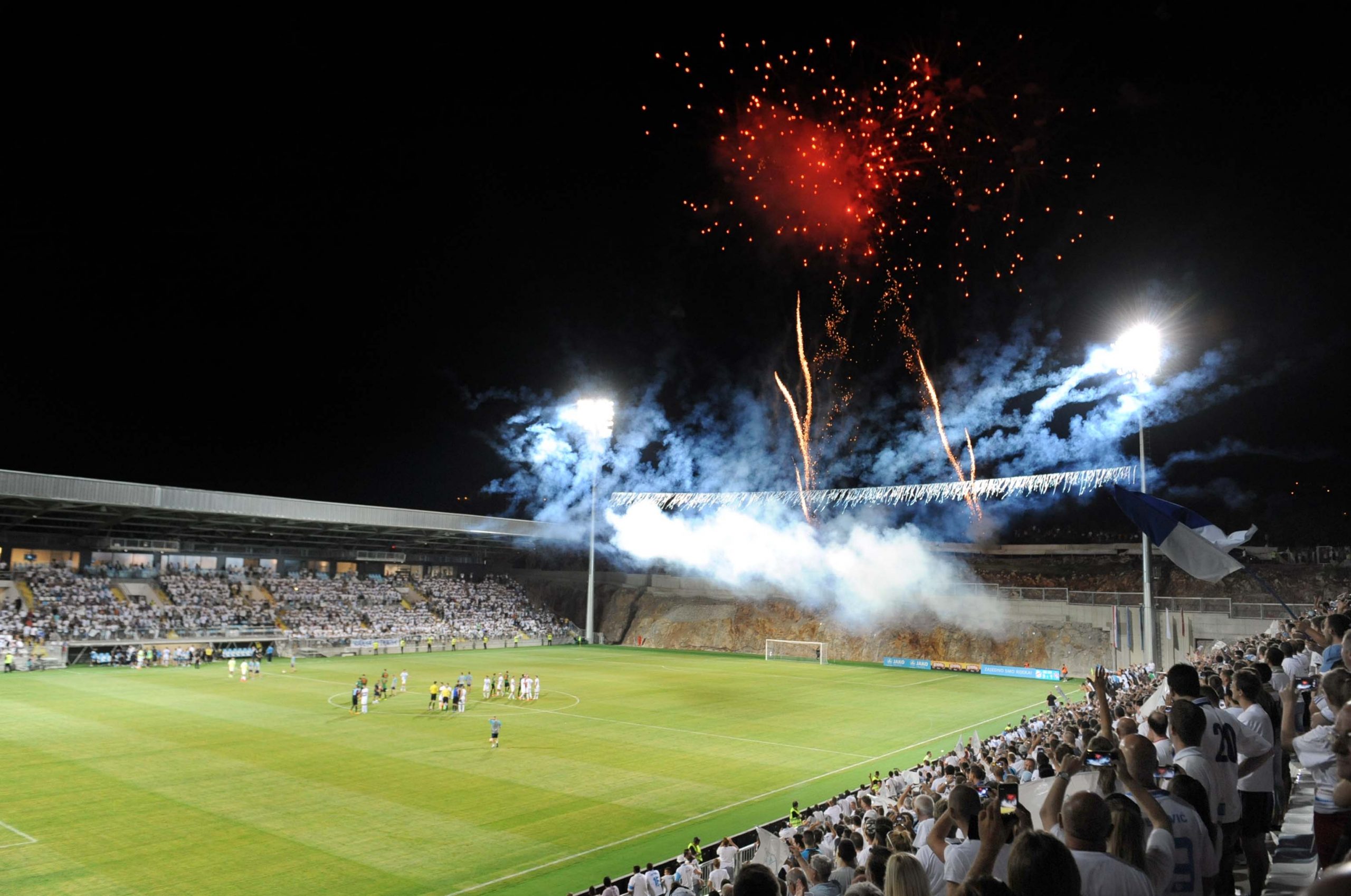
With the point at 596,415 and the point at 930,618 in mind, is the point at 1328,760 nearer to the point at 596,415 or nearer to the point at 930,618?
the point at 930,618

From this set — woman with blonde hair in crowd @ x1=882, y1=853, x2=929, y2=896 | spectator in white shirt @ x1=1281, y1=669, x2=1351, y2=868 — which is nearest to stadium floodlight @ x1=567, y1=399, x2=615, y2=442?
spectator in white shirt @ x1=1281, y1=669, x2=1351, y2=868

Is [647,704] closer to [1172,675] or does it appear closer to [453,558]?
[1172,675]

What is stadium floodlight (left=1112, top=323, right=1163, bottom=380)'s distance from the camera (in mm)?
27594

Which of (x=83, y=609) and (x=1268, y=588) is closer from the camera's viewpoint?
(x=1268, y=588)

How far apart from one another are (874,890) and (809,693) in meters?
37.1

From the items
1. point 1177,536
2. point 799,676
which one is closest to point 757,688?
point 799,676

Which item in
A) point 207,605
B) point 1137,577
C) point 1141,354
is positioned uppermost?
point 1141,354

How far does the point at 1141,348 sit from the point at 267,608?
1994 inches

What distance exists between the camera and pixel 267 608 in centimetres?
5356

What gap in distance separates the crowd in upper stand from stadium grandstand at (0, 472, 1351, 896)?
0.22 metres

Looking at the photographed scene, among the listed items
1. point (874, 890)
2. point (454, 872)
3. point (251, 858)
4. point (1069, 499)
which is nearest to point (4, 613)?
point (251, 858)

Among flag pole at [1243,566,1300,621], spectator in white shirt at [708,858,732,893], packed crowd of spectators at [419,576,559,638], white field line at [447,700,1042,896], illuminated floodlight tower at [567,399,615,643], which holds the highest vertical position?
illuminated floodlight tower at [567,399,615,643]

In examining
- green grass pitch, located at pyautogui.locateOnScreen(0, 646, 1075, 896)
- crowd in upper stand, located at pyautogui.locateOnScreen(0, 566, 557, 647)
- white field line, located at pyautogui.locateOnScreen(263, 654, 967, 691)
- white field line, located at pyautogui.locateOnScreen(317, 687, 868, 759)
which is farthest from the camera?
crowd in upper stand, located at pyautogui.locateOnScreen(0, 566, 557, 647)

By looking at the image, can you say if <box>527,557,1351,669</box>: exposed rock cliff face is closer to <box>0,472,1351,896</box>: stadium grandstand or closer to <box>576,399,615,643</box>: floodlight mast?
<box>0,472,1351,896</box>: stadium grandstand
